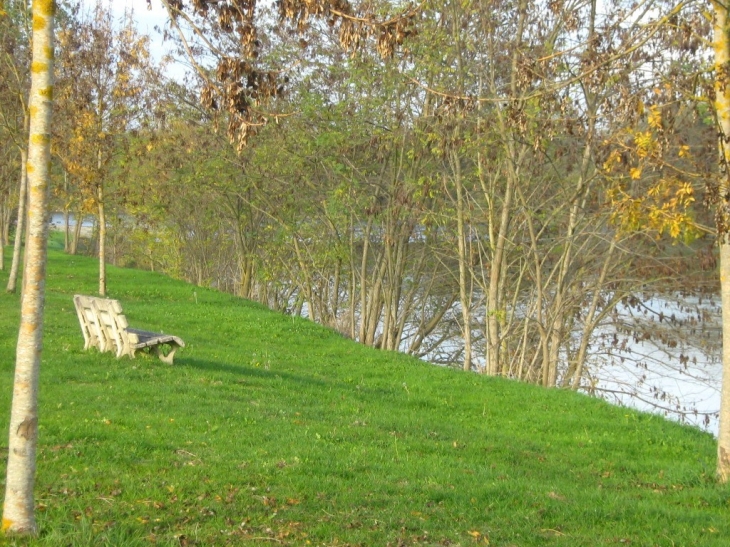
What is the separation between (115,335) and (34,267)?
7.82m

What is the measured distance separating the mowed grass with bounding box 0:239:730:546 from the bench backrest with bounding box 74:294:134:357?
30 centimetres

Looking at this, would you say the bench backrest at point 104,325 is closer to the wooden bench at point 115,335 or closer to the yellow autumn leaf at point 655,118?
the wooden bench at point 115,335

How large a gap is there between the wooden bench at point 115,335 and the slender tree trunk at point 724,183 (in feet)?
23.6

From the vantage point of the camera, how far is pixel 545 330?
19281 mm

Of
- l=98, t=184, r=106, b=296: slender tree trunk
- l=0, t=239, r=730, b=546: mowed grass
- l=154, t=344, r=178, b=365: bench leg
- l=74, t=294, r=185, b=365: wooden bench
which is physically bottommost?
l=0, t=239, r=730, b=546: mowed grass

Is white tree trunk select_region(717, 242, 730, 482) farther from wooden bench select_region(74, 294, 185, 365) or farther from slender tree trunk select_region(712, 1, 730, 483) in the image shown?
wooden bench select_region(74, 294, 185, 365)

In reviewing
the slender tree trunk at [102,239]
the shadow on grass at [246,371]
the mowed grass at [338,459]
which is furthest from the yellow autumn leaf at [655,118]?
the slender tree trunk at [102,239]

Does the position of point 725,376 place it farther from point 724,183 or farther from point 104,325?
point 104,325

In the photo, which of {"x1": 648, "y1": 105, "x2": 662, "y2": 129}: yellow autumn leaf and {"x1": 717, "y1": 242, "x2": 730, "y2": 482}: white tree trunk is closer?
{"x1": 648, "y1": 105, "x2": 662, "y2": 129}: yellow autumn leaf

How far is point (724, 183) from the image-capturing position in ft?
24.2

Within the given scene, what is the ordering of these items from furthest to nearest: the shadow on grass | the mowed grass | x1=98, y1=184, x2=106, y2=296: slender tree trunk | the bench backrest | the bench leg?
x1=98, y1=184, x2=106, y2=296: slender tree trunk < the shadow on grass < the bench leg < the bench backrest < the mowed grass

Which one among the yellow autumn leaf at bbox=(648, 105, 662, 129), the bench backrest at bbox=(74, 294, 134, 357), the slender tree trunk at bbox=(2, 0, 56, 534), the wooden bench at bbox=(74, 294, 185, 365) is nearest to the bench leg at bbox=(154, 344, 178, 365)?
the wooden bench at bbox=(74, 294, 185, 365)

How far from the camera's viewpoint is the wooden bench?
1205 cm

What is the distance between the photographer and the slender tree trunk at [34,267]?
4.79 meters
